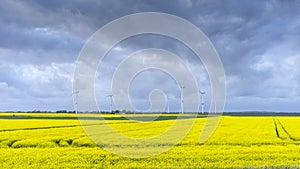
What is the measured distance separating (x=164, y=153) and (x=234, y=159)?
14.6ft

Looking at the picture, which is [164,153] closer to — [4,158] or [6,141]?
[4,158]

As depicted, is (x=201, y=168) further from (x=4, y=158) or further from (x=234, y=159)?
(x=4, y=158)

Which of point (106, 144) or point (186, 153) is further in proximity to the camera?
point (106, 144)

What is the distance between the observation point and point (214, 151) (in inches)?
963

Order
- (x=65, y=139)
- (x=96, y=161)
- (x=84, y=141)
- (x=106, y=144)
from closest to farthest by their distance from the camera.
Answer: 1. (x=96, y=161)
2. (x=106, y=144)
3. (x=84, y=141)
4. (x=65, y=139)

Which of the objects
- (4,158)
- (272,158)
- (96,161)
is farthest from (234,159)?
(4,158)

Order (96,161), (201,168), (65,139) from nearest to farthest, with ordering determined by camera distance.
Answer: (201,168)
(96,161)
(65,139)

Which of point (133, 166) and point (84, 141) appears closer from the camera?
point (133, 166)

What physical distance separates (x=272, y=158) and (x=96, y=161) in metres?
10.1

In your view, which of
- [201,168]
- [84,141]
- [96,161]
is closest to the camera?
[201,168]

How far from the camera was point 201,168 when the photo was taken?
19047mm

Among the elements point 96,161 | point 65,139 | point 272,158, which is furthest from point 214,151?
point 65,139

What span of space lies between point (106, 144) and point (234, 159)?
10.5 metres

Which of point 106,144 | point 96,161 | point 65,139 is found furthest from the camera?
point 65,139
